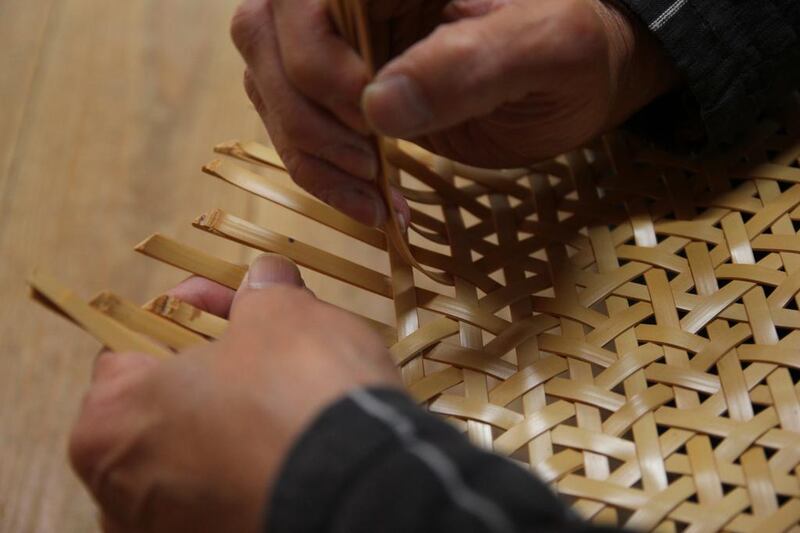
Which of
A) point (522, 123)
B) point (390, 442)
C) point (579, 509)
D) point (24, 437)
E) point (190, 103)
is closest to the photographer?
point (390, 442)

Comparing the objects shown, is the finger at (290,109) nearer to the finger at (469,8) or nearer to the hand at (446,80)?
the hand at (446,80)

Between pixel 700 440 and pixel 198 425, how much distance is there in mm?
258

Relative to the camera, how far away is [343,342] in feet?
1.21

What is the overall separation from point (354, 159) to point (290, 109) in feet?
0.15

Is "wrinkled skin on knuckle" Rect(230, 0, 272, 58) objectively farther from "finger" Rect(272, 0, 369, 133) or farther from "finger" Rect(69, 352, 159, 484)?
"finger" Rect(69, 352, 159, 484)

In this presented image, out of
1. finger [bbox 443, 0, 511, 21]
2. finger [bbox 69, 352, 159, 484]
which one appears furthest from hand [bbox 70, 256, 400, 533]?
finger [bbox 443, 0, 511, 21]

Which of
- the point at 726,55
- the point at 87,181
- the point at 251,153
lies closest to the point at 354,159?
the point at 251,153

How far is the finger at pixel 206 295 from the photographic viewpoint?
1.64 feet

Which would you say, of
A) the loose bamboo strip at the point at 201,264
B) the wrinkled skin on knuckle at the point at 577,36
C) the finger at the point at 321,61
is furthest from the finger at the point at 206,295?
the wrinkled skin on knuckle at the point at 577,36

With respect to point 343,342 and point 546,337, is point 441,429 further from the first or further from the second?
point 546,337

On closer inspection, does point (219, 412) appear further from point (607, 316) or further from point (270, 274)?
point (607, 316)

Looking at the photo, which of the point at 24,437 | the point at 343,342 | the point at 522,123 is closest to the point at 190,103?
the point at 24,437

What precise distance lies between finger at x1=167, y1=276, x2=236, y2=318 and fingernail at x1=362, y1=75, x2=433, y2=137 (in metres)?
0.16

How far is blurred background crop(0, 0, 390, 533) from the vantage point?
75cm
